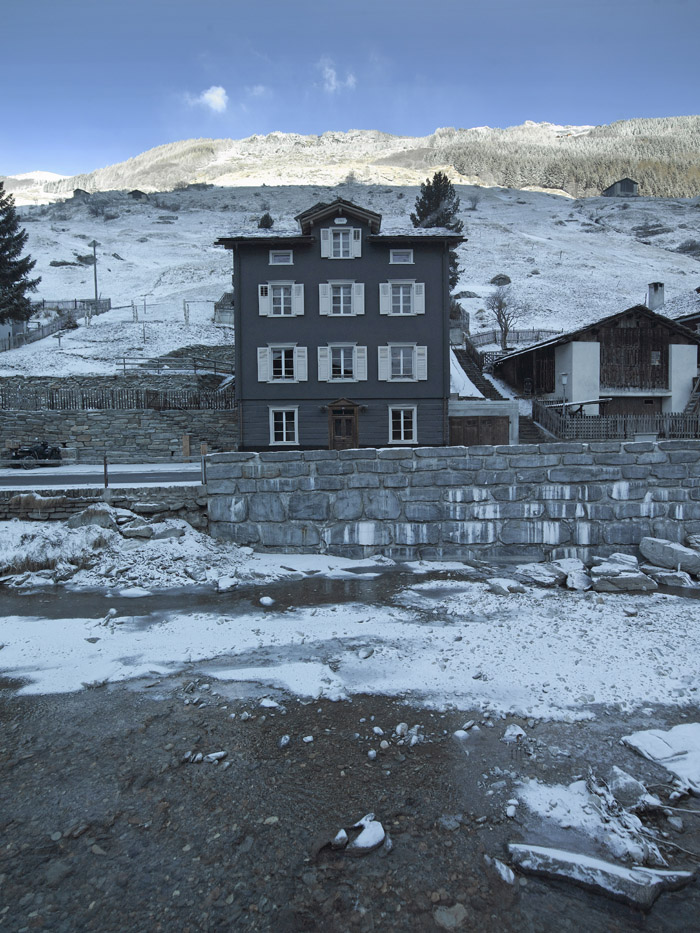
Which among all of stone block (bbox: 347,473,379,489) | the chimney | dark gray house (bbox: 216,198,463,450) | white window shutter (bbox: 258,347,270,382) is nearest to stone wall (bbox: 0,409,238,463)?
dark gray house (bbox: 216,198,463,450)

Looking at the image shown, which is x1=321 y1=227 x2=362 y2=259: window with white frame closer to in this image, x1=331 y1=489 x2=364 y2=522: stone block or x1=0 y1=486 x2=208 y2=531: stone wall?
x1=331 y1=489 x2=364 y2=522: stone block

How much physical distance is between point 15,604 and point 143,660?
3891 millimetres

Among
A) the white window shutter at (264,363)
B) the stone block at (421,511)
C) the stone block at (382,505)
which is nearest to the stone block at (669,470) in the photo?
the stone block at (421,511)

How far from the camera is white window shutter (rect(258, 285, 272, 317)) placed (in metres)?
27.7

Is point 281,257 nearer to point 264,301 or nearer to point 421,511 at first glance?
point 264,301

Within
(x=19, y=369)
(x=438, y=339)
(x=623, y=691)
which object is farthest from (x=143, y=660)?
(x=19, y=369)

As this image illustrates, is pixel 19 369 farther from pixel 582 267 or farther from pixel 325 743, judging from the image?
pixel 582 267

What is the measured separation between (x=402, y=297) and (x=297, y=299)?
5688mm

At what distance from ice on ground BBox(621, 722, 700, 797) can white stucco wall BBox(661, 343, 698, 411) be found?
3654cm

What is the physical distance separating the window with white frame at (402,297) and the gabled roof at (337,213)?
329cm

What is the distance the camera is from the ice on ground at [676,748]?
5121mm

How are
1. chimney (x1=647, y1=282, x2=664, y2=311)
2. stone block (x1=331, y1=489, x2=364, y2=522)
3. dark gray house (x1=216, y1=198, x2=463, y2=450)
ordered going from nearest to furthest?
stone block (x1=331, y1=489, x2=364, y2=522) < dark gray house (x1=216, y1=198, x2=463, y2=450) < chimney (x1=647, y1=282, x2=664, y2=311)

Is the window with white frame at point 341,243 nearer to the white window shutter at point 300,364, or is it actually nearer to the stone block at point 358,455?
the white window shutter at point 300,364

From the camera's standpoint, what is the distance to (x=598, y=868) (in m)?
3.96
